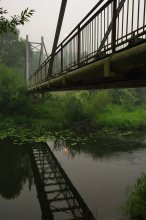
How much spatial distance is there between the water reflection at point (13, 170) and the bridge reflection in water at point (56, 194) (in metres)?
0.42

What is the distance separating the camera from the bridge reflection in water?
7875 millimetres

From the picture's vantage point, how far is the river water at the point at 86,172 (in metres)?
8.29

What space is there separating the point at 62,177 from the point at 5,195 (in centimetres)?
240

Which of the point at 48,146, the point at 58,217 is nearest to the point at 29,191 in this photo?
the point at 58,217

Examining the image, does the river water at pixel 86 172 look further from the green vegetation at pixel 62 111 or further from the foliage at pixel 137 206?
the green vegetation at pixel 62 111

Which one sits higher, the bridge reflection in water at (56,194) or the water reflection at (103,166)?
the water reflection at (103,166)

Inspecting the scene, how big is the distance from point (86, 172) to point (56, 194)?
219 centimetres

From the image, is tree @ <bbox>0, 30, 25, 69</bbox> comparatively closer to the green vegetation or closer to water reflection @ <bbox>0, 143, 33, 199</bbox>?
the green vegetation

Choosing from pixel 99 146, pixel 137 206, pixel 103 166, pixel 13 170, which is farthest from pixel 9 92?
pixel 137 206

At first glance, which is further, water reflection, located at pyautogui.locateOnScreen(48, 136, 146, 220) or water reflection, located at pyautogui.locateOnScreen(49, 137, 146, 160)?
water reflection, located at pyautogui.locateOnScreen(49, 137, 146, 160)

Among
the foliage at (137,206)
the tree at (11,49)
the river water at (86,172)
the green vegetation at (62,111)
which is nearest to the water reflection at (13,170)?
the river water at (86,172)

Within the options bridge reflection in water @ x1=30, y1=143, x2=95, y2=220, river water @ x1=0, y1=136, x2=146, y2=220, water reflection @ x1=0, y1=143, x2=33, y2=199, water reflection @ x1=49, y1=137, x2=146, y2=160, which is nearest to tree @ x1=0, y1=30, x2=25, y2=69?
water reflection @ x1=49, y1=137, x2=146, y2=160

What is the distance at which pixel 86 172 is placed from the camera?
11273 millimetres

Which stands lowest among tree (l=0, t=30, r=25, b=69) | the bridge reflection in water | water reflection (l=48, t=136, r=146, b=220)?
the bridge reflection in water
